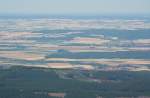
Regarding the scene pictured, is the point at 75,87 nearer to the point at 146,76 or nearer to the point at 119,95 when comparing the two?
the point at 119,95

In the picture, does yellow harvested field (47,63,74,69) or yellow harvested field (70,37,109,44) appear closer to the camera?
yellow harvested field (47,63,74,69)

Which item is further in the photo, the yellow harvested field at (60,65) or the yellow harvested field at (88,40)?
the yellow harvested field at (88,40)

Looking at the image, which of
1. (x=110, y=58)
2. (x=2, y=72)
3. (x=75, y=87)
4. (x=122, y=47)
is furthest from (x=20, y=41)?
(x=75, y=87)

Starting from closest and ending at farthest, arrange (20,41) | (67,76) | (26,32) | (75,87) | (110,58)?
(75,87) → (67,76) → (110,58) → (20,41) → (26,32)

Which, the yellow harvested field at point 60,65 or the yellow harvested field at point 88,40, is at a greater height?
the yellow harvested field at point 60,65

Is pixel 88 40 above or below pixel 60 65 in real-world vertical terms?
below

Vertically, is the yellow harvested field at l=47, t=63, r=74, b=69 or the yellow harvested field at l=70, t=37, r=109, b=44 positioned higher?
the yellow harvested field at l=47, t=63, r=74, b=69

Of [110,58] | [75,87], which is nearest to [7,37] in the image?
[110,58]

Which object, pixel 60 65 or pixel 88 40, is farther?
pixel 88 40

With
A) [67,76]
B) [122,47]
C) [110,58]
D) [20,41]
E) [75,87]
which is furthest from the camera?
[20,41]

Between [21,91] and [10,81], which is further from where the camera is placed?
[10,81]
